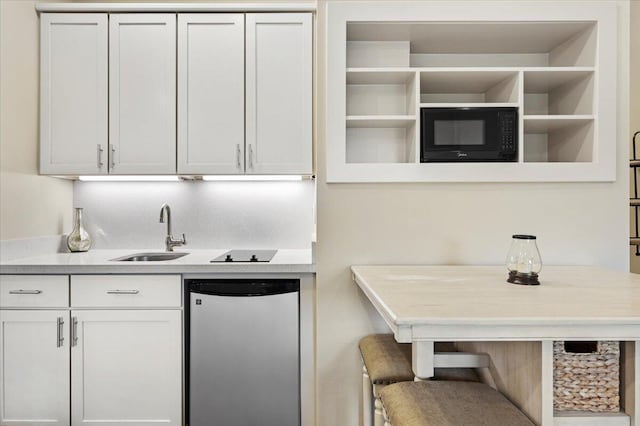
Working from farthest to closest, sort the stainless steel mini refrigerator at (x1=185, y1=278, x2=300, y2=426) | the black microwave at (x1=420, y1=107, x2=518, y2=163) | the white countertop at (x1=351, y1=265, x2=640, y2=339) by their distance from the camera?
the stainless steel mini refrigerator at (x1=185, y1=278, x2=300, y2=426), the black microwave at (x1=420, y1=107, x2=518, y2=163), the white countertop at (x1=351, y1=265, x2=640, y2=339)

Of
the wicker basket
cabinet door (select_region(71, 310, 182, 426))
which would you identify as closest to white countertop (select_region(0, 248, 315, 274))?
cabinet door (select_region(71, 310, 182, 426))

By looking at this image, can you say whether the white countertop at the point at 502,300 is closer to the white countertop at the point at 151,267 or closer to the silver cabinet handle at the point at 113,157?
the white countertop at the point at 151,267

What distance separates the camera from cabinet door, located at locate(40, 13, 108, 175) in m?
2.45

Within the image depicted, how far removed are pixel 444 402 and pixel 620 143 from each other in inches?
62.9

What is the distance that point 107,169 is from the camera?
246 centimetres

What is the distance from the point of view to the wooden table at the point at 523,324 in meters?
1.04

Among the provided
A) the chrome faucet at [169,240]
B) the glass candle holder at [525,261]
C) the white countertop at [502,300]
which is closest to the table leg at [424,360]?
the white countertop at [502,300]

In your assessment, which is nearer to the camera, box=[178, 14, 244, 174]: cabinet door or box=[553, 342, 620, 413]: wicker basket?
box=[553, 342, 620, 413]: wicker basket

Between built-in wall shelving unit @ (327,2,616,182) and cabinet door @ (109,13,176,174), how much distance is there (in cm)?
108

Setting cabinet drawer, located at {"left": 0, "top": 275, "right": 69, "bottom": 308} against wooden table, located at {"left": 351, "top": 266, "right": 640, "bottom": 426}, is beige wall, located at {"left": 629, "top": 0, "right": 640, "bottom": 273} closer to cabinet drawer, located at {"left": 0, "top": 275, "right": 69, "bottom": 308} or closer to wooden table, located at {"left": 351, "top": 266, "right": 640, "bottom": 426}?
wooden table, located at {"left": 351, "top": 266, "right": 640, "bottom": 426}

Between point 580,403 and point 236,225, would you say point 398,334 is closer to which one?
point 580,403

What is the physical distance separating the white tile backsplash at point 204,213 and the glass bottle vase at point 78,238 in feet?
0.46

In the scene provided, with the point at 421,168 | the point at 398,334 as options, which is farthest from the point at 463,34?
the point at 398,334

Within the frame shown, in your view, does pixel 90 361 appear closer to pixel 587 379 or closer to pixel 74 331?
pixel 74 331
